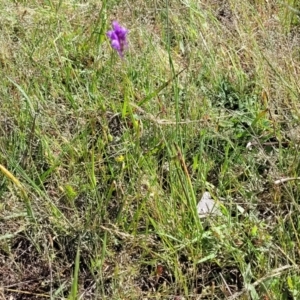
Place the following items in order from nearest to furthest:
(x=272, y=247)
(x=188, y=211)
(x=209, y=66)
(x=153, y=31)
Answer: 1. (x=272, y=247)
2. (x=188, y=211)
3. (x=209, y=66)
4. (x=153, y=31)

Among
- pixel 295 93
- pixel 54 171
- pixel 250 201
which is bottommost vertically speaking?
pixel 54 171

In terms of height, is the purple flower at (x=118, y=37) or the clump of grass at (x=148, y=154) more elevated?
the purple flower at (x=118, y=37)

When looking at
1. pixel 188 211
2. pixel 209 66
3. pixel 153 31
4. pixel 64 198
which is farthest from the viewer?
pixel 153 31

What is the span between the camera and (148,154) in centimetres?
165

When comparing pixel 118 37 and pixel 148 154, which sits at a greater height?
pixel 118 37

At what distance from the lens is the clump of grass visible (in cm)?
146

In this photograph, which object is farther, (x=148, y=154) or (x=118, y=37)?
(x=148, y=154)

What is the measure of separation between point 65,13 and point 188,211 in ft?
3.77

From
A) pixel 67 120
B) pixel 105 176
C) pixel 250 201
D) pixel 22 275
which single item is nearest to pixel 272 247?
pixel 250 201

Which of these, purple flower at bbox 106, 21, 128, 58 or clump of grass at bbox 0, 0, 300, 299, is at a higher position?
purple flower at bbox 106, 21, 128, 58

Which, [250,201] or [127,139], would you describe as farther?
[127,139]

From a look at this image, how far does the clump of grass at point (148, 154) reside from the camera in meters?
1.46

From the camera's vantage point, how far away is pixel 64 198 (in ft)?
5.35

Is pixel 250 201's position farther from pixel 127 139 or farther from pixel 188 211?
pixel 127 139
